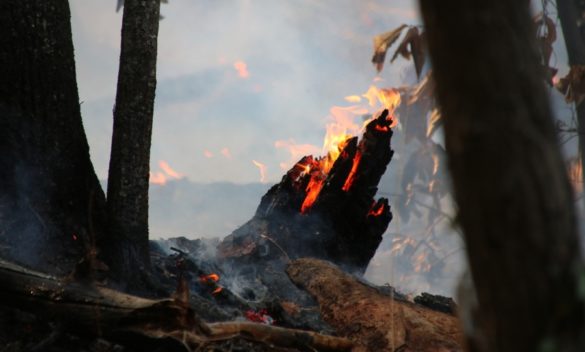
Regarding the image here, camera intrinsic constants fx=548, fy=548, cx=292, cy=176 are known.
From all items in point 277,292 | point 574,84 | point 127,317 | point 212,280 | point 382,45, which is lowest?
point 127,317

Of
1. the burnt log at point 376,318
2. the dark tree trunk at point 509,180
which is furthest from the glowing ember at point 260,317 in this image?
the dark tree trunk at point 509,180

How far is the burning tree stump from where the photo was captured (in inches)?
352

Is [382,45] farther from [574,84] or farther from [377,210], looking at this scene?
[574,84]

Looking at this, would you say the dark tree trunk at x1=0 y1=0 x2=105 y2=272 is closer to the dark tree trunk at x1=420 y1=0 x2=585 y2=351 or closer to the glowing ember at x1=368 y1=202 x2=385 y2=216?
the dark tree trunk at x1=420 y1=0 x2=585 y2=351

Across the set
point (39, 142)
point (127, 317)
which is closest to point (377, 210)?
point (39, 142)

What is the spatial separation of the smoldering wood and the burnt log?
1.80 m

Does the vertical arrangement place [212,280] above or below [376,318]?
above

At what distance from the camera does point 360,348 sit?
18.9ft

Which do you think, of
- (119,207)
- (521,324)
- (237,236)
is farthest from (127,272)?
(521,324)

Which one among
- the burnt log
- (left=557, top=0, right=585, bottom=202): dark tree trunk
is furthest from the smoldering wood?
(left=557, top=0, right=585, bottom=202): dark tree trunk

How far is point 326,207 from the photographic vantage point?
902 cm

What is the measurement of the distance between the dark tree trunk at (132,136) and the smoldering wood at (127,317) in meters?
1.53

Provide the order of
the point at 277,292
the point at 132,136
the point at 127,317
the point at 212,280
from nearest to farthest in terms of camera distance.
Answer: the point at 127,317 < the point at 132,136 < the point at 212,280 < the point at 277,292

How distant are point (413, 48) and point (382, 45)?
600 millimetres
